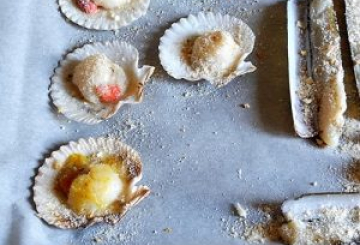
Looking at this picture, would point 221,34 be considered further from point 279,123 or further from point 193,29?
point 279,123

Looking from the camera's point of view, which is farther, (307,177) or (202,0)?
(202,0)

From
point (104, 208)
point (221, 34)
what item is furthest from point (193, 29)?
point (104, 208)

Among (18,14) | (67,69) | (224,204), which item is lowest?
(224,204)

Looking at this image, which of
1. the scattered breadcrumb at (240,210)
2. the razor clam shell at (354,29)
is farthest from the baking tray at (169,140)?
the razor clam shell at (354,29)

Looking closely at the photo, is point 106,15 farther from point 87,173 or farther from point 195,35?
point 87,173

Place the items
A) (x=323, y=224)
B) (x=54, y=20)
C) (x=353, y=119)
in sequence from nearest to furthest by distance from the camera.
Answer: (x=323, y=224) < (x=353, y=119) < (x=54, y=20)

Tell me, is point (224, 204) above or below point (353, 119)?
below

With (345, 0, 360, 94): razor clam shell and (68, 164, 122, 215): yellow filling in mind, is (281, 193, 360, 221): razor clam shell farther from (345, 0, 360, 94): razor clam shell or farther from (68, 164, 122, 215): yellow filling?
(68, 164, 122, 215): yellow filling

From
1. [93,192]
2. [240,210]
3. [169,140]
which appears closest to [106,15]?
[169,140]

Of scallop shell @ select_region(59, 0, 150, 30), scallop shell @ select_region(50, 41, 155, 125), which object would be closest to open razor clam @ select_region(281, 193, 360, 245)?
scallop shell @ select_region(50, 41, 155, 125)
